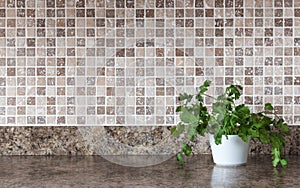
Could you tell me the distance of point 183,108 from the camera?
174 centimetres

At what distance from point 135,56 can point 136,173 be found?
514 millimetres

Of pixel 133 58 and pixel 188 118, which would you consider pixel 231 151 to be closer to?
pixel 188 118

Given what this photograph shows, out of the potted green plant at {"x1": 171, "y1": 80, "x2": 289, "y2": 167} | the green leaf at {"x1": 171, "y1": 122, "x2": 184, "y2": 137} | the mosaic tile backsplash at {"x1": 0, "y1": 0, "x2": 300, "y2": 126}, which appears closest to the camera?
the potted green plant at {"x1": 171, "y1": 80, "x2": 289, "y2": 167}

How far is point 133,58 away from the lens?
1918 millimetres

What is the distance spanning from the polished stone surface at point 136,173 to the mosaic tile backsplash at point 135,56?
0.63 ft

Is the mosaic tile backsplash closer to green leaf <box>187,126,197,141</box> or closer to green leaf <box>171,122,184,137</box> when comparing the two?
green leaf <box>171,122,184,137</box>

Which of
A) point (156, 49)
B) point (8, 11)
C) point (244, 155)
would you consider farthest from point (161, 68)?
point (8, 11)

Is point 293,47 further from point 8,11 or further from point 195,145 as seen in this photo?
point 8,11

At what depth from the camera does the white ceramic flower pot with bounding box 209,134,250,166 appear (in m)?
1.66

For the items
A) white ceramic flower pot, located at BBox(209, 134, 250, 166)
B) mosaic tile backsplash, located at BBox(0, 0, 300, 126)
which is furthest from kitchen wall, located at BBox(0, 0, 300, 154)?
white ceramic flower pot, located at BBox(209, 134, 250, 166)

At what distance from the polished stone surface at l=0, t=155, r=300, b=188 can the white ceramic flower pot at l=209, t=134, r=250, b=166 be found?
0.10 feet

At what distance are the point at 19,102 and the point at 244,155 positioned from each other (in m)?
0.83

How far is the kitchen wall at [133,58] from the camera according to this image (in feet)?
6.27

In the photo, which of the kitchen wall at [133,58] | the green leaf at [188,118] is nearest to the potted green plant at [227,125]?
the green leaf at [188,118]
